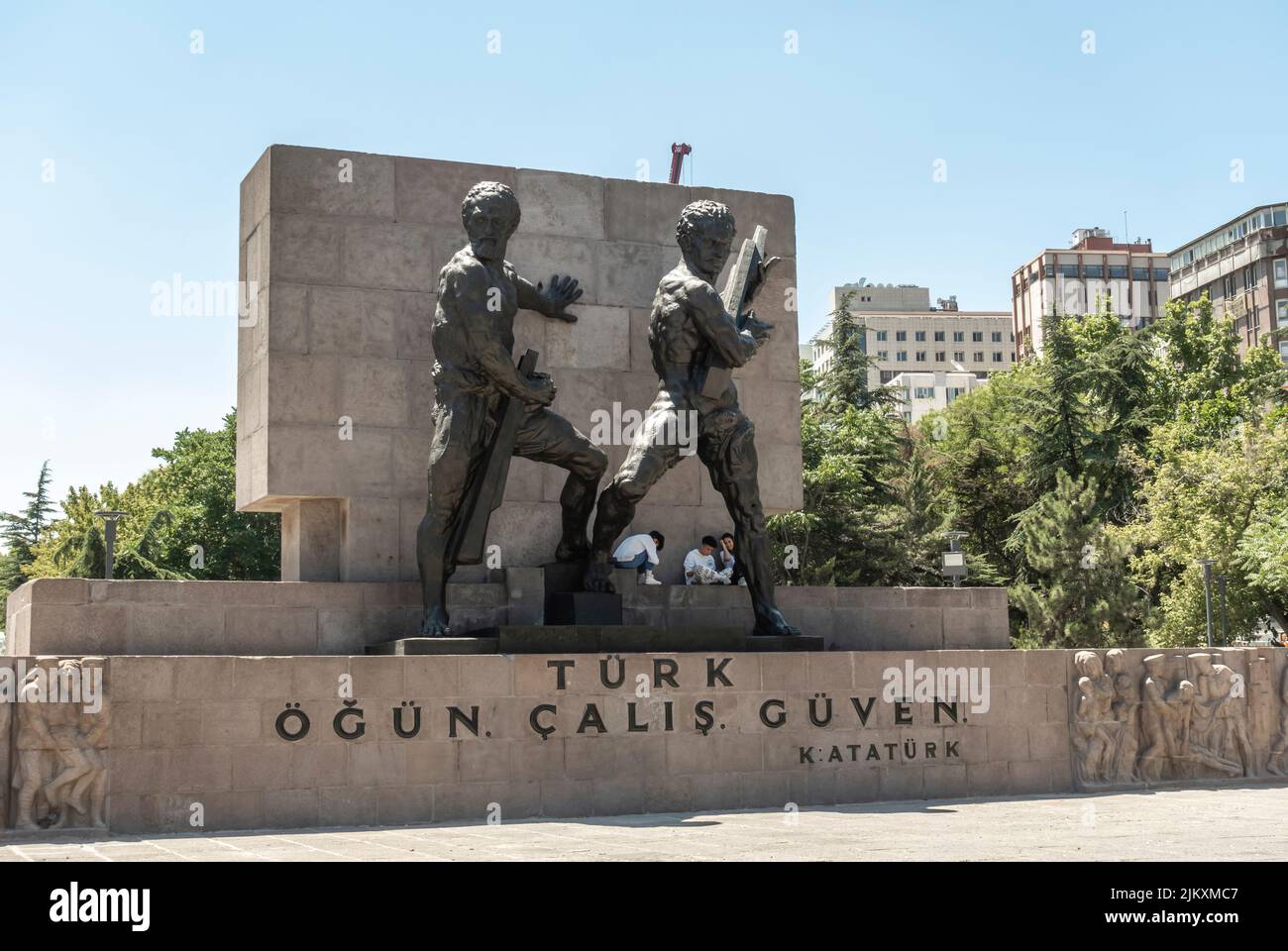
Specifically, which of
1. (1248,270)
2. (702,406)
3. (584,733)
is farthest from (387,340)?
(1248,270)

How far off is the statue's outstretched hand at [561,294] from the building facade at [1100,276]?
342ft

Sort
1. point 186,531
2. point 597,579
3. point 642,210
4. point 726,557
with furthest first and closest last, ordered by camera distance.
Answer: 1. point 186,531
2. point 642,210
3. point 726,557
4. point 597,579

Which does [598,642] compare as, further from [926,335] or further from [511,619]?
[926,335]

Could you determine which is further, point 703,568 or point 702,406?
point 703,568

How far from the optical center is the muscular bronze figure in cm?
1316

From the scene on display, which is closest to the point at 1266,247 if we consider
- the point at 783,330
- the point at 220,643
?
the point at 783,330

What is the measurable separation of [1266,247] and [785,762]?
279ft

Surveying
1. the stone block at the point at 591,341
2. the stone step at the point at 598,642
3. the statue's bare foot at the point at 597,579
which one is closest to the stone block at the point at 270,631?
the stone step at the point at 598,642

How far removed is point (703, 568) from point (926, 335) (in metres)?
141

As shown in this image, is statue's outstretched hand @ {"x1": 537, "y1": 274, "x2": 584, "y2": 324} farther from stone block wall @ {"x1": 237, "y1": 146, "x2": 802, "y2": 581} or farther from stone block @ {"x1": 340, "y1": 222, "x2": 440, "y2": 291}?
stone block @ {"x1": 340, "y1": 222, "x2": 440, "y2": 291}

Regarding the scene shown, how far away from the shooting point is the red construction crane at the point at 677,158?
60.1ft

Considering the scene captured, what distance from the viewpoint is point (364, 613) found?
550 inches

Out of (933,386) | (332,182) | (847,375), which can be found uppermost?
(933,386)

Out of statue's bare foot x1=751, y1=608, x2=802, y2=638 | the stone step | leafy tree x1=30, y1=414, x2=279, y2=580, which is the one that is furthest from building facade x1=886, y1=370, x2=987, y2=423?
the stone step
